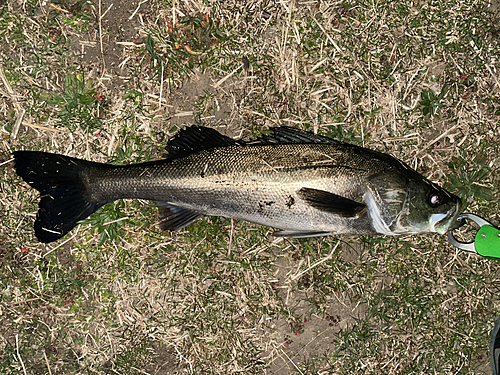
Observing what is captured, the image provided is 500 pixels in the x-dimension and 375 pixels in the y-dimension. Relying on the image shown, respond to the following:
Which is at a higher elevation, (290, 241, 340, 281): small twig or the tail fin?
the tail fin

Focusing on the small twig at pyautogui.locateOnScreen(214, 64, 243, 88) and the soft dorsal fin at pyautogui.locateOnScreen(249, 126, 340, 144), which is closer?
the soft dorsal fin at pyautogui.locateOnScreen(249, 126, 340, 144)

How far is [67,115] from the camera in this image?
4258mm

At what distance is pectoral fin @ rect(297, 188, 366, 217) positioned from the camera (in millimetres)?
3383

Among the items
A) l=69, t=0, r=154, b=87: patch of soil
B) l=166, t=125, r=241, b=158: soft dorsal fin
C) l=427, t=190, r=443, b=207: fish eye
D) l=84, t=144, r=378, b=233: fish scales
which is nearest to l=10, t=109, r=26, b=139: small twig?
l=69, t=0, r=154, b=87: patch of soil

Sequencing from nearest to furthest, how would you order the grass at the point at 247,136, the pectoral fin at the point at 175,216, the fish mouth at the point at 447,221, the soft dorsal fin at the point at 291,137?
the fish mouth at the point at 447,221 → the soft dorsal fin at the point at 291,137 → the pectoral fin at the point at 175,216 → the grass at the point at 247,136

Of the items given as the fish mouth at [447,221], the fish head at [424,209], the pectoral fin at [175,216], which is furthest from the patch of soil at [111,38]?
the fish mouth at [447,221]

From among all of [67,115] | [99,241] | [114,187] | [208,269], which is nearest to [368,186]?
[208,269]

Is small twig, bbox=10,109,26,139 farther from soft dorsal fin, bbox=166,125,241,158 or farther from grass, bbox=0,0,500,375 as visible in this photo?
soft dorsal fin, bbox=166,125,241,158

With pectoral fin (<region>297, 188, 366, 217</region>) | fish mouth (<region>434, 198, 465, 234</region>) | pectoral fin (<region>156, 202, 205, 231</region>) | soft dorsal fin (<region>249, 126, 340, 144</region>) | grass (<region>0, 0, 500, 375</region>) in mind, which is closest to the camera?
pectoral fin (<region>297, 188, 366, 217</region>)

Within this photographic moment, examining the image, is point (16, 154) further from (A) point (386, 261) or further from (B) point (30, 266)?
(A) point (386, 261)

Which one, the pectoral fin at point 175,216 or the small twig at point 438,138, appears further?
the small twig at point 438,138

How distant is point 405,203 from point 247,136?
1.83 metres

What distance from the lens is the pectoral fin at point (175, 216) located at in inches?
149

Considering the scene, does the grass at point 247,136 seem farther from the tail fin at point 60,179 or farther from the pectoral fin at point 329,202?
the pectoral fin at point 329,202
